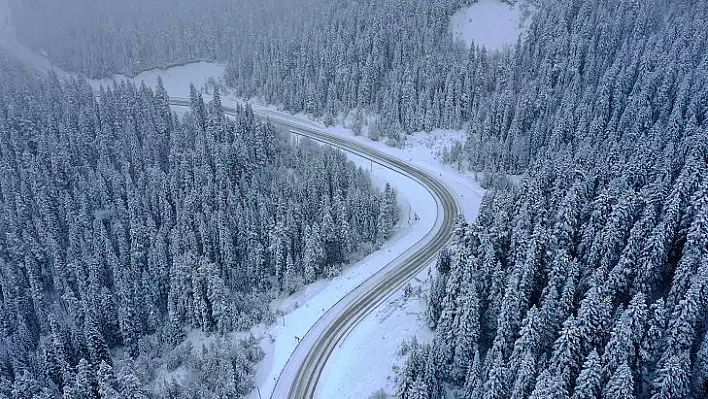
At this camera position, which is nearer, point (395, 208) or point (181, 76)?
point (395, 208)

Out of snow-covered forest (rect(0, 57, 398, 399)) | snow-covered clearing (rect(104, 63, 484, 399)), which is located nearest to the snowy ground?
snow-covered clearing (rect(104, 63, 484, 399))

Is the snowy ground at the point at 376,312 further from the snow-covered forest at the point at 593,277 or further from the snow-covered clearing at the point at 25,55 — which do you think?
the snow-covered clearing at the point at 25,55

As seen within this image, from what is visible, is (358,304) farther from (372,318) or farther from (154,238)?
(154,238)

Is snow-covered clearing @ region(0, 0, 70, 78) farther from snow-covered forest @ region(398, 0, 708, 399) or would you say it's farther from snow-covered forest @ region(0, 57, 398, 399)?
snow-covered forest @ region(398, 0, 708, 399)

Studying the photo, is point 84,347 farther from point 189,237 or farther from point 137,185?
point 137,185

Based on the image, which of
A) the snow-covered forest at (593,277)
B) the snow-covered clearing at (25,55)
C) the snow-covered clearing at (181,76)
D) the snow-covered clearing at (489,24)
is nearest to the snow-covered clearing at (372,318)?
the snow-covered forest at (593,277)

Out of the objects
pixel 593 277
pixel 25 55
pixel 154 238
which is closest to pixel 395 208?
pixel 154 238

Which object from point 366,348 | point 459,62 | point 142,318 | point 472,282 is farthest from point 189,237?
point 459,62
